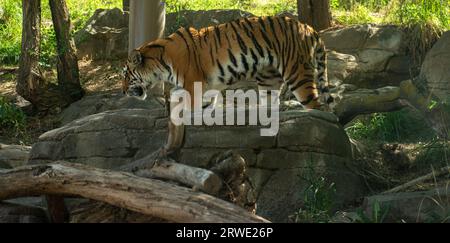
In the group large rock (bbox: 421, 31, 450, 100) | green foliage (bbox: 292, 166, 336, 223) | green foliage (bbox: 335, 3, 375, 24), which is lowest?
green foliage (bbox: 292, 166, 336, 223)

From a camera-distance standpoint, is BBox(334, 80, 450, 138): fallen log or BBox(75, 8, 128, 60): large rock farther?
BBox(75, 8, 128, 60): large rock

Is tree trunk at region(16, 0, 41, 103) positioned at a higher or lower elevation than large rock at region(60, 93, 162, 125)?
higher

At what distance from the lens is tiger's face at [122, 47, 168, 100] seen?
8.95 meters

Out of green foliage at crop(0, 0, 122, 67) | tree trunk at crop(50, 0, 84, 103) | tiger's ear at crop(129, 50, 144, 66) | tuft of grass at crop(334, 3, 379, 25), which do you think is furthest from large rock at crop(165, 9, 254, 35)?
tiger's ear at crop(129, 50, 144, 66)

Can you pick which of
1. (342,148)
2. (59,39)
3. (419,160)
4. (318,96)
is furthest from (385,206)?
(59,39)

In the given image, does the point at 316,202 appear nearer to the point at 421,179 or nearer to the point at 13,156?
the point at 421,179

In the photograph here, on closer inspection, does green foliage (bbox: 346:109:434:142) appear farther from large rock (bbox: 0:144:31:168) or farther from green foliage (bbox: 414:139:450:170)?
large rock (bbox: 0:144:31:168)

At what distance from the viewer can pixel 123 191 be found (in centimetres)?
572

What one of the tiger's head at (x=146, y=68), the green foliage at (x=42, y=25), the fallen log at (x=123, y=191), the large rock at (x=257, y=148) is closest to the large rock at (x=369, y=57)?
the tiger's head at (x=146, y=68)

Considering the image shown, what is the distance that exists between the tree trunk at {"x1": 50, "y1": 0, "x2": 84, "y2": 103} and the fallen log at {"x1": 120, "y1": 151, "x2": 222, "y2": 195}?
17.1 ft

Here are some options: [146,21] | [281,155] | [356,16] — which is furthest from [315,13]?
[281,155]

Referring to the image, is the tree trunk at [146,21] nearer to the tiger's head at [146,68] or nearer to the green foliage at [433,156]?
the tiger's head at [146,68]

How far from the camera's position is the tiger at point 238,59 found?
8.90m
